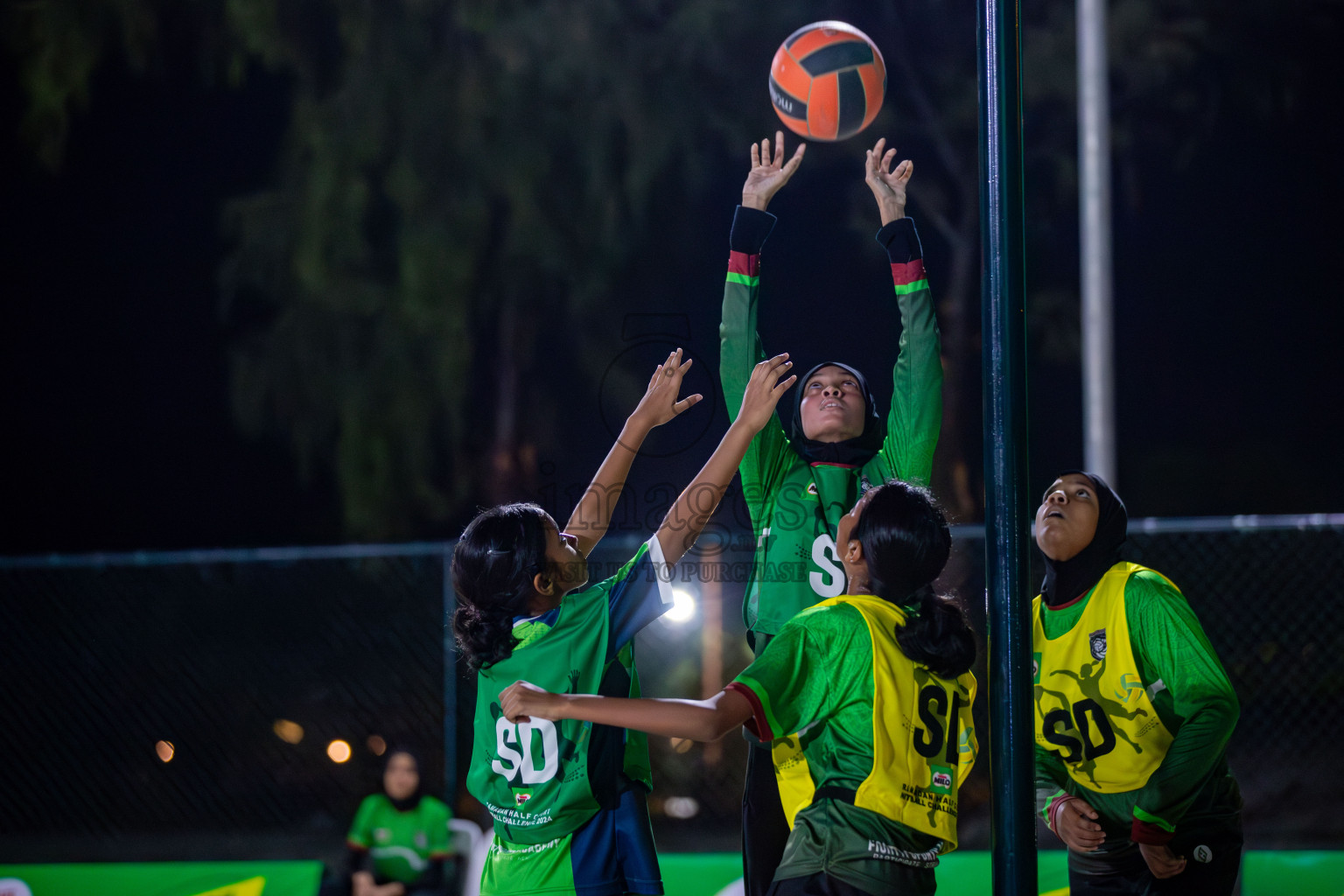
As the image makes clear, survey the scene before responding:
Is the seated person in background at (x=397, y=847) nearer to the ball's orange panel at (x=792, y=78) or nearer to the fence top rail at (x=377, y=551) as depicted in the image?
the fence top rail at (x=377, y=551)

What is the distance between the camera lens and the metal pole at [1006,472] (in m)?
2.42

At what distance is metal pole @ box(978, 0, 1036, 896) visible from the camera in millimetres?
2424

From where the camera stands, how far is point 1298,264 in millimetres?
14602

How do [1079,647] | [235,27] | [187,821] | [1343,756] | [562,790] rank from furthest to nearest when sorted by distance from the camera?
[235,27] → [1343,756] → [187,821] → [1079,647] → [562,790]

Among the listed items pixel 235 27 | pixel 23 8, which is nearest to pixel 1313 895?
pixel 235 27

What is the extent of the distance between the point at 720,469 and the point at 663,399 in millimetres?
466

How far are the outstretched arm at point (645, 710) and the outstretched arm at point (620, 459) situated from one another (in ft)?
3.22

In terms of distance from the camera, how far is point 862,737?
2639mm

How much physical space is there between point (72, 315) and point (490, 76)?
6.65 m

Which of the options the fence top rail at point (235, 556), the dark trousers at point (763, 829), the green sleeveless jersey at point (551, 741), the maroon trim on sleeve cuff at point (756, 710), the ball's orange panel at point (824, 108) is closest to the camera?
the maroon trim on sleeve cuff at point (756, 710)

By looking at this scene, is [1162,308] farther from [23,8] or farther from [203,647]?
[23,8]

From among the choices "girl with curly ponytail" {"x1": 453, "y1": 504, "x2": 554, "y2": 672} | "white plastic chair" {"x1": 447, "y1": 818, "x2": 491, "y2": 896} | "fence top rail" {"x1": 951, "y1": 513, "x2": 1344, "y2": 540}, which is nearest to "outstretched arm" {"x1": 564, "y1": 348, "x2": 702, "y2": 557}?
"girl with curly ponytail" {"x1": 453, "y1": 504, "x2": 554, "y2": 672}

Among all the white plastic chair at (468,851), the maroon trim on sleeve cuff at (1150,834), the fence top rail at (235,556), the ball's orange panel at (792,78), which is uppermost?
the ball's orange panel at (792,78)

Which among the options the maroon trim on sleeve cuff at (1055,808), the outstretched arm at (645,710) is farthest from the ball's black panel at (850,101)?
the outstretched arm at (645,710)
